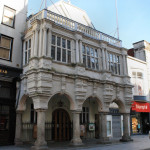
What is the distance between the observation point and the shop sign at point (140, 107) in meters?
22.5

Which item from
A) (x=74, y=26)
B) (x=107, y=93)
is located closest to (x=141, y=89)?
(x=107, y=93)

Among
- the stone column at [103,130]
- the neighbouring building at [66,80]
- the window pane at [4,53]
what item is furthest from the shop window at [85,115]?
the window pane at [4,53]

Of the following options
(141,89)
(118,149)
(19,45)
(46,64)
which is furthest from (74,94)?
(141,89)

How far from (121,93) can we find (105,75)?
2.75 m

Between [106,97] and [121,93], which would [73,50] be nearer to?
[106,97]

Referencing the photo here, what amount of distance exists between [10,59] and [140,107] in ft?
54.1

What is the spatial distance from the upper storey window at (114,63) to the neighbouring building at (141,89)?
5.69 metres

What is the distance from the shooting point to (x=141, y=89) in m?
24.1

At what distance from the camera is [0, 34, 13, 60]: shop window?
1463cm

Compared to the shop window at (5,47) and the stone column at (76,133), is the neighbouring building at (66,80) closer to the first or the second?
the stone column at (76,133)

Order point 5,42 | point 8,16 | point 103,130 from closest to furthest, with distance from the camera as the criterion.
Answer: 1. point 5,42
2. point 103,130
3. point 8,16

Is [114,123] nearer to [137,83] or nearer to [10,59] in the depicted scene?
[137,83]

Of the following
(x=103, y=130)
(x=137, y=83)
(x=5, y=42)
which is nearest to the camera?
(x=5, y=42)

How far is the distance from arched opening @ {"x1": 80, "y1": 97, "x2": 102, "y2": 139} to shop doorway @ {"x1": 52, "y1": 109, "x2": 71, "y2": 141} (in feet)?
5.42
